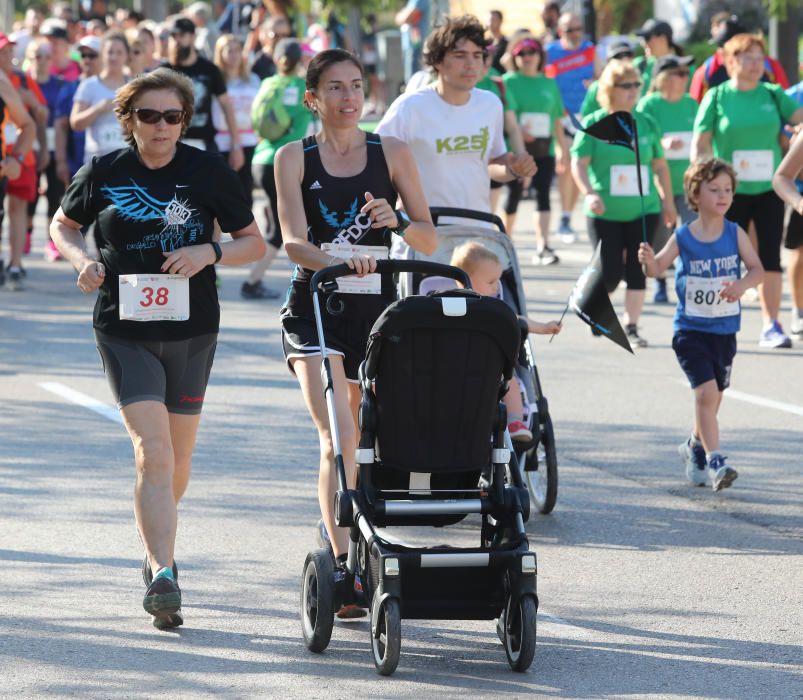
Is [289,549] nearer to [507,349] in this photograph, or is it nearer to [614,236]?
[507,349]

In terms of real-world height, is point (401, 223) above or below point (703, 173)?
above

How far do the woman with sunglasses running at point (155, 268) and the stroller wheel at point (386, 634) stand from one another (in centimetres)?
78

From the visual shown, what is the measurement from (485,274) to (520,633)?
211cm

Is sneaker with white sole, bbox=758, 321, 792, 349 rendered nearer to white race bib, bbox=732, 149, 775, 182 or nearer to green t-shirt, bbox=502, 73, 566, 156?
white race bib, bbox=732, 149, 775, 182

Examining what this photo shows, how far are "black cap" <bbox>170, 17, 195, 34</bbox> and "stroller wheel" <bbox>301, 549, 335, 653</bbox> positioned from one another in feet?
30.8

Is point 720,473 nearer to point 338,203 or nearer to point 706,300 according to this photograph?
point 706,300

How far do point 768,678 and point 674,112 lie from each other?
30.5ft

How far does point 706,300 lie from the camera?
26.3 ft

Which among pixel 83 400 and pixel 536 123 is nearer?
pixel 83 400

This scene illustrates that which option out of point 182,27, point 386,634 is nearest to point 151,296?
point 386,634

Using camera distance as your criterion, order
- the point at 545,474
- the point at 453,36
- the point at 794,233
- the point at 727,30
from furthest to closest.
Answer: the point at 727,30, the point at 794,233, the point at 453,36, the point at 545,474

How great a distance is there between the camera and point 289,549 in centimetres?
681

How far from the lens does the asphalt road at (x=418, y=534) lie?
5238 mm

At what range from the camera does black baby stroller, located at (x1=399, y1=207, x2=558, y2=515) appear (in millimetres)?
7242
